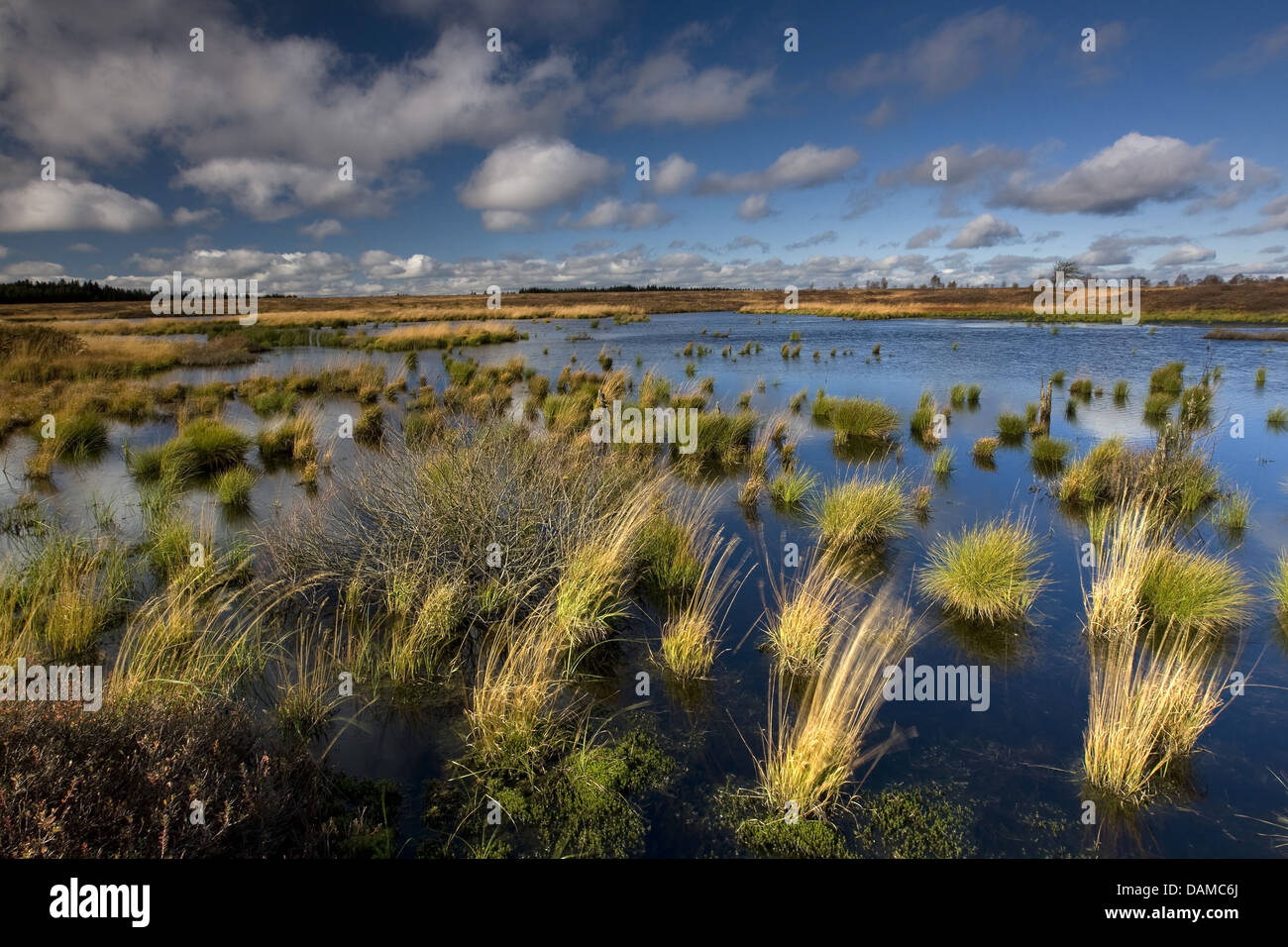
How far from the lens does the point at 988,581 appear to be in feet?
22.4

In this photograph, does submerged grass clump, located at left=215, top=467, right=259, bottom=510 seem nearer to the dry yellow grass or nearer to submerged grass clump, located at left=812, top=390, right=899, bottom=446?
the dry yellow grass

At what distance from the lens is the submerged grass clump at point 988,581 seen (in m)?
6.75

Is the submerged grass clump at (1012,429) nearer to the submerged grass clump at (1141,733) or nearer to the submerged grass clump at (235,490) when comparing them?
the submerged grass clump at (1141,733)

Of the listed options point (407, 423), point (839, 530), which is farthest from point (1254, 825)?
point (407, 423)

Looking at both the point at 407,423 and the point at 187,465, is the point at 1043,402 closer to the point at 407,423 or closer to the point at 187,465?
the point at 407,423

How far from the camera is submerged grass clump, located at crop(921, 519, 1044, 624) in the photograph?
22.1 ft

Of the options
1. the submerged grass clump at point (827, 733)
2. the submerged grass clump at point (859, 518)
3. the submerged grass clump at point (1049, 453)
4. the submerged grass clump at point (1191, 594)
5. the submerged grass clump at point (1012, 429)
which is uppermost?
the submerged grass clump at point (1012, 429)

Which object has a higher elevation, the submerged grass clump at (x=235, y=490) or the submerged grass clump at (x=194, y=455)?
the submerged grass clump at (x=194, y=455)

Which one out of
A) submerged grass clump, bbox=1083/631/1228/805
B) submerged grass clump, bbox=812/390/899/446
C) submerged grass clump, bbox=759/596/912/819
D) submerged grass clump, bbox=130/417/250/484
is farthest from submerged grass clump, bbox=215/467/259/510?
submerged grass clump, bbox=812/390/899/446

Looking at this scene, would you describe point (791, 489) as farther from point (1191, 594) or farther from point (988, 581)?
point (1191, 594)

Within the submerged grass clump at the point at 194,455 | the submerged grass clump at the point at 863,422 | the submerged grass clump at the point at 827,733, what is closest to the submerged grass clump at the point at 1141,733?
the submerged grass clump at the point at 827,733

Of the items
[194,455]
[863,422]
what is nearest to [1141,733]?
[863,422]

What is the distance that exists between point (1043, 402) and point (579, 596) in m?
15.8

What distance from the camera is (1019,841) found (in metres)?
3.88
